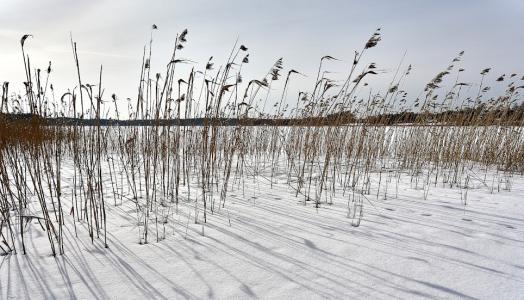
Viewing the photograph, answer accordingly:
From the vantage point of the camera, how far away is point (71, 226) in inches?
75.3

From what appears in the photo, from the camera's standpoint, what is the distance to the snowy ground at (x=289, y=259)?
1.16 meters

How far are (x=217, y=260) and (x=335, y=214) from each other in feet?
3.40

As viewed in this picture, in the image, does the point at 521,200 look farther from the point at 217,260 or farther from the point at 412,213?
the point at 217,260

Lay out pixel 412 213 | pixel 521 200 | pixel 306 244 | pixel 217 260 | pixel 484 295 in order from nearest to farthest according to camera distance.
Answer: pixel 484 295, pixel 217 260, pixel 306 244, pixel 412 213, pixel 521 200

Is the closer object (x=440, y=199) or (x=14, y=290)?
(x=14, y=290)

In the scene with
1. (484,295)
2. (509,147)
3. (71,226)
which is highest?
(509,147)

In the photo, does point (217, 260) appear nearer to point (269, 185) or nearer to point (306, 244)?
point (306, 244)

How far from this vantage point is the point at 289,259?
143 centimetres

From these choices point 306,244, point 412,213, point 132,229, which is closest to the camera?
point 306,244

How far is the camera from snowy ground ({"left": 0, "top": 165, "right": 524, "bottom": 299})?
1161 millimetres

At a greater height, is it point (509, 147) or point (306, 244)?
point (509, 147)

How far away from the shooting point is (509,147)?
425 cm

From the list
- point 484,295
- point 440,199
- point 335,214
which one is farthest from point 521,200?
point 484,295

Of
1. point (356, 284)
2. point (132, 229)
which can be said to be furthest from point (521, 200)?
point (132, 229)
